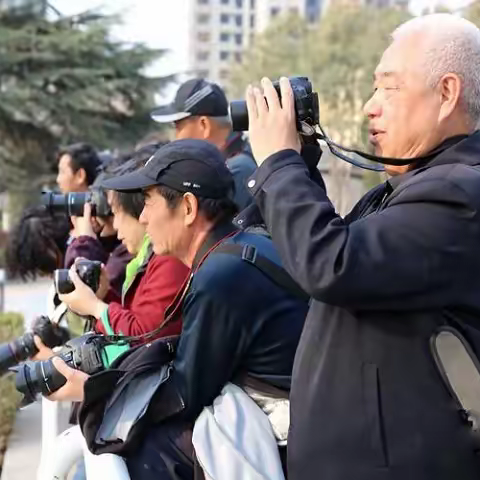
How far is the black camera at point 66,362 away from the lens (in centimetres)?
213

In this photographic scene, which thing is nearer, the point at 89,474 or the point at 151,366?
the point at 151,366

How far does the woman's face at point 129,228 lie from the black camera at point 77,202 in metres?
0.48

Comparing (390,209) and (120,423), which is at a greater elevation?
(390,209)

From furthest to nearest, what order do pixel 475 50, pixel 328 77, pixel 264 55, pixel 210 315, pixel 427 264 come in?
pixel 264 55 → pixel 328 77 → pixel 210 315 → pixel 475 50 → pixel 427 264

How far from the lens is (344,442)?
1.45 meters

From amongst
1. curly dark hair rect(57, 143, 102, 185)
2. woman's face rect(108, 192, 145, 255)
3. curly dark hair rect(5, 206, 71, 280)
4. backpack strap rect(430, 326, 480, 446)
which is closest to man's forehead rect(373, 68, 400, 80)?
backpack strap rect(430, 326, 480, 446)

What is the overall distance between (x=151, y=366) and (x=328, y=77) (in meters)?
28.5

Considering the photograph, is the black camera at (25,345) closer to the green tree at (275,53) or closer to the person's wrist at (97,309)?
the person's wrist at (97,309)

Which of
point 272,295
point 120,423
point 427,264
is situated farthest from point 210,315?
point 427,264

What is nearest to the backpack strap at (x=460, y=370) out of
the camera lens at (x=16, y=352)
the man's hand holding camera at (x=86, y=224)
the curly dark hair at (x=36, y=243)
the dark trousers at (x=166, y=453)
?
the dark trousers at (x=166, y=453)

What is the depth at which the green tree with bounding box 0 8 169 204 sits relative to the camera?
19359mm

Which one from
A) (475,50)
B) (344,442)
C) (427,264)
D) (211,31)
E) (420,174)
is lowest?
(211,31)

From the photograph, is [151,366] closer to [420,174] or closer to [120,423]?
[120,423]

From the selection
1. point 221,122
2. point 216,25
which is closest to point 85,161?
point 221,122
